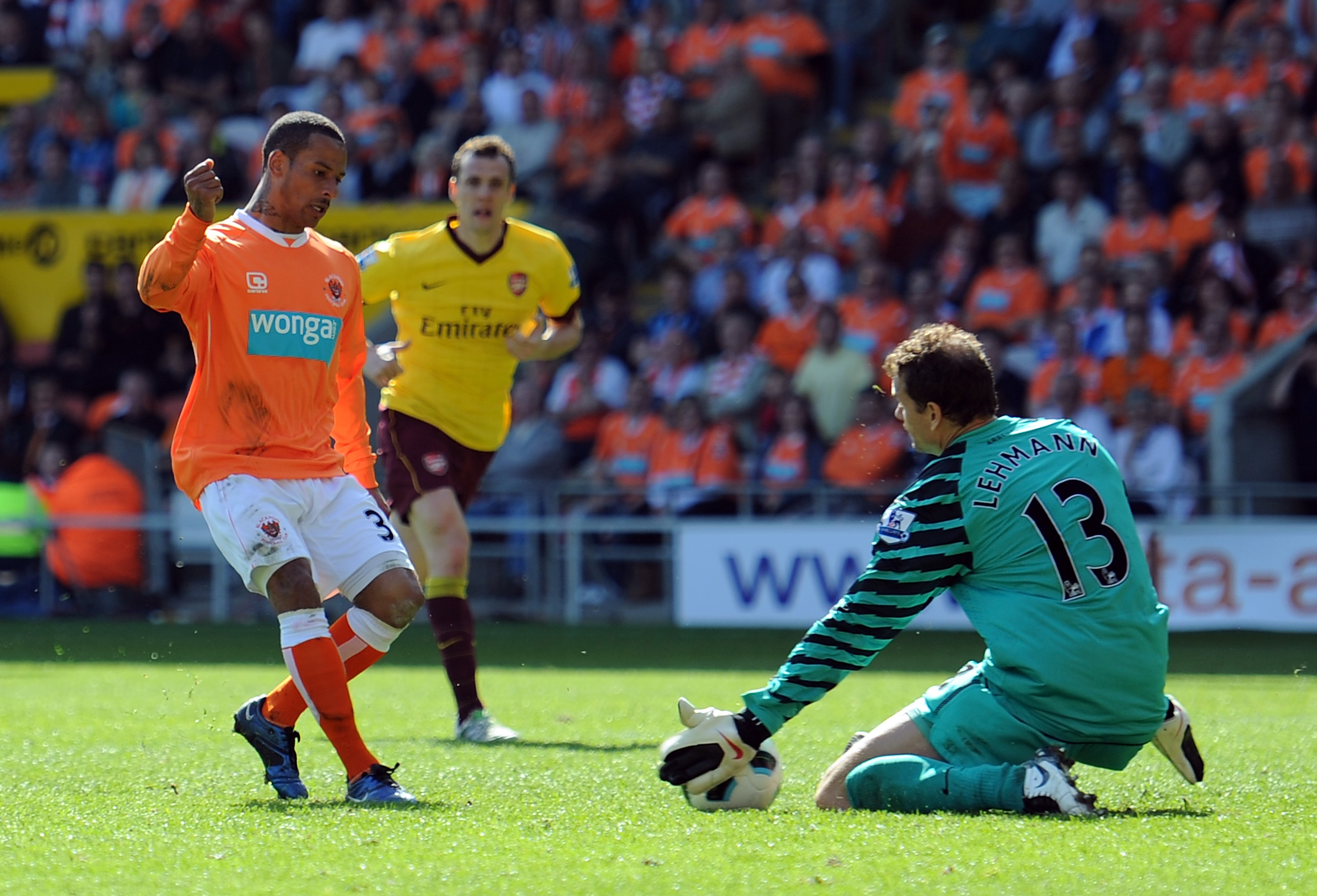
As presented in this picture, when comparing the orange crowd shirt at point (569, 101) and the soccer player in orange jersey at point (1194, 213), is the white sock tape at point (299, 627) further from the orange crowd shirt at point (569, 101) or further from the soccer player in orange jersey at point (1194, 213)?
the orange crowd shirt at point (569, 101)

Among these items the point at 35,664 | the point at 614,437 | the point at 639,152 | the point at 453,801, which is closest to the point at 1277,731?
the point at 453,801

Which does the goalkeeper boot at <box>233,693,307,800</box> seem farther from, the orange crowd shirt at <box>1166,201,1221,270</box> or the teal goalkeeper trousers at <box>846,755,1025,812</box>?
the orange crowd shirt at <box>1166,201,1221,270</box>

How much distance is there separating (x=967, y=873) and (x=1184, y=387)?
9.81m

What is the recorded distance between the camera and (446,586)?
25.2 feet

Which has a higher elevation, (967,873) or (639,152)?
(639,152)

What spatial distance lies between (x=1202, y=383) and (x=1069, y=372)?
98 cm

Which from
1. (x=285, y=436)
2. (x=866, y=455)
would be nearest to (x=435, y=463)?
(x=285, y=436)

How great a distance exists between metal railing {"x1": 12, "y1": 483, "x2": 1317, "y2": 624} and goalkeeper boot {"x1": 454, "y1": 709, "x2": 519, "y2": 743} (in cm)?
630

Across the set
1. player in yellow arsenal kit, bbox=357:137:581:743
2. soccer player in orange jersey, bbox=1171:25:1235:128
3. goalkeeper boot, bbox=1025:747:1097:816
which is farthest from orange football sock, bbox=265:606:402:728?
soccer player in orange jersey, bbox=1171:25:1235:128

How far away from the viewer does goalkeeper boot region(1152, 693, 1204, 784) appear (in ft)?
16.6

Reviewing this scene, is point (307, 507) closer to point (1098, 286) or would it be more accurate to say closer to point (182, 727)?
point (182, 727)

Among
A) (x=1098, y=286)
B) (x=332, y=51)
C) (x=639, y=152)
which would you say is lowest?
(x=1098, y=286)

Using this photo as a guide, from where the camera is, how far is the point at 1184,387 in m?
13.1

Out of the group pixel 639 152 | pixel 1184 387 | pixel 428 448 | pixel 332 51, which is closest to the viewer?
pixel 428 448
